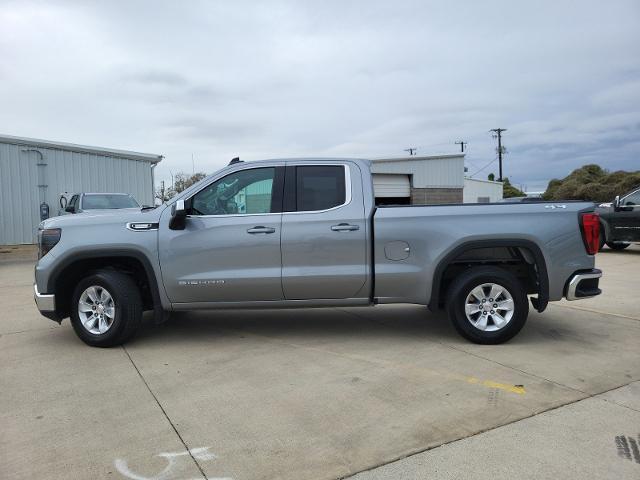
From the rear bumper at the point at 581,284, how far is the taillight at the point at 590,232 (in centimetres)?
22

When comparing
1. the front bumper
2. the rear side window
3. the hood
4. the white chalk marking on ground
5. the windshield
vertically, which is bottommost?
the white chalk marking on ground

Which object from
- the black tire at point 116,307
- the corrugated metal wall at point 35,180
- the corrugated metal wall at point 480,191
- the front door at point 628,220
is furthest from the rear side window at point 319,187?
the corrugated metal wall at point 480,191

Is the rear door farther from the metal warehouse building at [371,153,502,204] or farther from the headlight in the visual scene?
the metal warehouse building at [371,153,502,204]

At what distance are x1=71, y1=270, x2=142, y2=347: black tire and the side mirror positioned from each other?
80cm

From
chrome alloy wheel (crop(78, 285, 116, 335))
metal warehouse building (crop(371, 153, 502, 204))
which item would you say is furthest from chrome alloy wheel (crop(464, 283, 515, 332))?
metal warehouse building (crop(371, 153, 502, 204))

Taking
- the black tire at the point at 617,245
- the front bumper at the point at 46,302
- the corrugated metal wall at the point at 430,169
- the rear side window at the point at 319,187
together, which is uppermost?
the corrugated metal wall at the point at 430,169

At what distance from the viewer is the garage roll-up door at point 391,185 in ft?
95.0

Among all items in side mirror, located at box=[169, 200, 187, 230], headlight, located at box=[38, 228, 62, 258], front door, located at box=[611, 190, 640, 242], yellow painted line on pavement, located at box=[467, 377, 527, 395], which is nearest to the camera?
yellow painted line on pavement, located at box=[467, 377, 527, 395]

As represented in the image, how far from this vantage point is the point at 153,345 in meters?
5.40

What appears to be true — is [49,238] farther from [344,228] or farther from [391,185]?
[391,185]

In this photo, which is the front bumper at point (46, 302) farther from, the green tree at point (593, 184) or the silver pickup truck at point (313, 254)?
the green tree at point (593, 184)

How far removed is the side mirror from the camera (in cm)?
500

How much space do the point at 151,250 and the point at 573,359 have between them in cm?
427

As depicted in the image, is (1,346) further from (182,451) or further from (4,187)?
(4,187)
